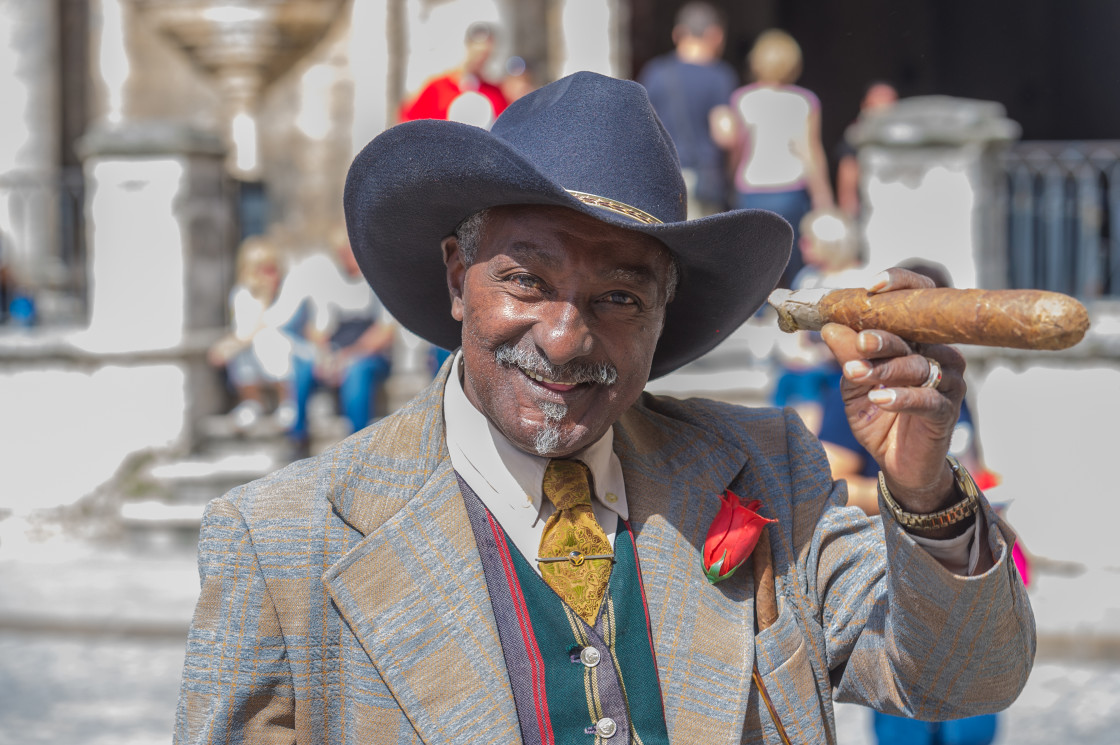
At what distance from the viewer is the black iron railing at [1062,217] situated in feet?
27.0

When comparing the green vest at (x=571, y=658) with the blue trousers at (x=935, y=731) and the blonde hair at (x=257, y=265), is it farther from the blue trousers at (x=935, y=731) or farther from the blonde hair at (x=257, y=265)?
the blonde hair at (x=257, y=265)

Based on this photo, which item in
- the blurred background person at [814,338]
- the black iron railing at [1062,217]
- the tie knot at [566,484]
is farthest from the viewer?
the black iron railing at [1062,217]

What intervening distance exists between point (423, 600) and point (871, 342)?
74 cm

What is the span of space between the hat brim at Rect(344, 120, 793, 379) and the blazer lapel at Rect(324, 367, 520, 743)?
40 cm

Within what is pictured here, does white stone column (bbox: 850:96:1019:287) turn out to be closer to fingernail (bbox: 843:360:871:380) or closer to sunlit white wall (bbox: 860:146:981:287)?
sunlit white wall (bbox: 860:146:981:287)

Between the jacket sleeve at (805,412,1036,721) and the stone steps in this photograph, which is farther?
the stone steps

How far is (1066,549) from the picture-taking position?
7.54 m

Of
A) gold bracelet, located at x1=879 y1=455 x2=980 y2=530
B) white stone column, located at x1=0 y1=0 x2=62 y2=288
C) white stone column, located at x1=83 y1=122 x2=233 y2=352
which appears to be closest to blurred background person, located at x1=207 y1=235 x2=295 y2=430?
white stone column, located at x1=83 y1=122 x2=233 y2=352

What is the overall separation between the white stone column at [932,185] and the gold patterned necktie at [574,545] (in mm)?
6178

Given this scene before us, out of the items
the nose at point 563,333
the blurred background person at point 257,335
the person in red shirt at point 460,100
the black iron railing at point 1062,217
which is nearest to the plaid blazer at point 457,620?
the nose at point 563,333

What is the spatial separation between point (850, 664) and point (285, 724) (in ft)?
2.85

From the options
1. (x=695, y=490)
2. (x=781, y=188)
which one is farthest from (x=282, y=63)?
(x=695, y=490)

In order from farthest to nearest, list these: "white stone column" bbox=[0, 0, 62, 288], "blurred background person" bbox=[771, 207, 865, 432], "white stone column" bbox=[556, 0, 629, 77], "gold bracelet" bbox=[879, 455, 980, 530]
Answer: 1. "white stone column" bbox=[0, 0, 62, 288]
2. "white stone column" bbox=[556, 0, 629, 77]
3. "blurred background person" bbox=[771, 207, 865, 432]
4. "gold bracelet" bbox=[879, 455, 980, 530]

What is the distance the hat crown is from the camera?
188 cm
